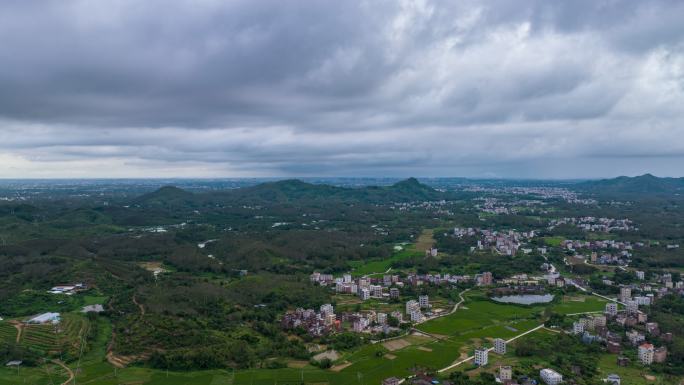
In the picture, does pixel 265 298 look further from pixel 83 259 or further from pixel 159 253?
pixel 159 253

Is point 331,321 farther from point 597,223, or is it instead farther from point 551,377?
point 597,223

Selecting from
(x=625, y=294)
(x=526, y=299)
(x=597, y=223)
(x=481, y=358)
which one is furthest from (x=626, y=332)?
(x=597, y=223)

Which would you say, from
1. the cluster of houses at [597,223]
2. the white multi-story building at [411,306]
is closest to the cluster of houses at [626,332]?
the white multi-story building at [411,306]

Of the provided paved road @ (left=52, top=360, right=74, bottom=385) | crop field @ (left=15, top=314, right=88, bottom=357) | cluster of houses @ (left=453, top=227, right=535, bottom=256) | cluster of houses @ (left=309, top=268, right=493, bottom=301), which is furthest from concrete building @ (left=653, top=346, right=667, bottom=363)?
cluster of houses @ (left=453, top=227, right=535, bottom=256)

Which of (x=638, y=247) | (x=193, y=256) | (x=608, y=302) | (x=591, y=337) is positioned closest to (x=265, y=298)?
(x=193, y=256)

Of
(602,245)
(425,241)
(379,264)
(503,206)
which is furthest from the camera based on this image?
(503,206)

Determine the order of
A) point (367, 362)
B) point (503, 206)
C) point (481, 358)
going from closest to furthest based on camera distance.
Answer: point (481, 358) → point (367, 362) → point (503, 206)
